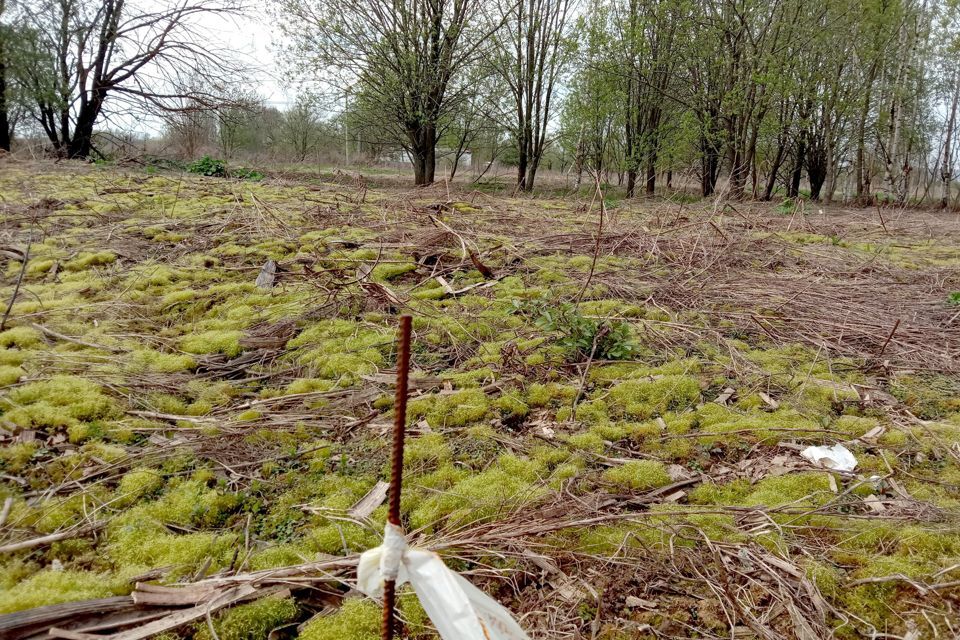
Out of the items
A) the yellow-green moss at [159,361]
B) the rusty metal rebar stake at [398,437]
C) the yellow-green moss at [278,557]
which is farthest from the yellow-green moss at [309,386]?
the rusty metal rebar stake at [398,437]

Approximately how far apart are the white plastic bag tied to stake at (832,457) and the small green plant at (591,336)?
50.3 inches

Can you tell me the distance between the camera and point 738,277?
5301mm

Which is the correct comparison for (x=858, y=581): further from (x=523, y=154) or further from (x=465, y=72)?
(x=523, y=154)

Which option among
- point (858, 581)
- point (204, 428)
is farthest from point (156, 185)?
point (858, 581)

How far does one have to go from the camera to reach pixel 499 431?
2695mm

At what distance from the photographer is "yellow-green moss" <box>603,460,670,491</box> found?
2.24m

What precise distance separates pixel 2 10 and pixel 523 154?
1386 cm

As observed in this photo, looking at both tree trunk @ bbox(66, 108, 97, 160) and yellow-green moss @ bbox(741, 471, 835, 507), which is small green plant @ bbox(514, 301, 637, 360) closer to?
yellow-green moss @ bbox(741, 471, 835, 507)

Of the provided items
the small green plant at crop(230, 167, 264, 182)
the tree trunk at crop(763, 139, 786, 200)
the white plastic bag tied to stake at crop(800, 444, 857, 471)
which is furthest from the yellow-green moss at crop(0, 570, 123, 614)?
the tree trunk at crop(763, 139, 786, 200)

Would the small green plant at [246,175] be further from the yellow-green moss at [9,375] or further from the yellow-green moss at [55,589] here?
the yellow-green moss at [55,589]

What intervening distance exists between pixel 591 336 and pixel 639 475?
54.5 inches

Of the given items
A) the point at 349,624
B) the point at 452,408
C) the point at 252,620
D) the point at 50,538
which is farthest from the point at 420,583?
the point at 452,408

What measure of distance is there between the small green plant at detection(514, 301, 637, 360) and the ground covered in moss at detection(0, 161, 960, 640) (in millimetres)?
22

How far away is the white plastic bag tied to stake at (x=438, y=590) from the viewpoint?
2.91 ft
